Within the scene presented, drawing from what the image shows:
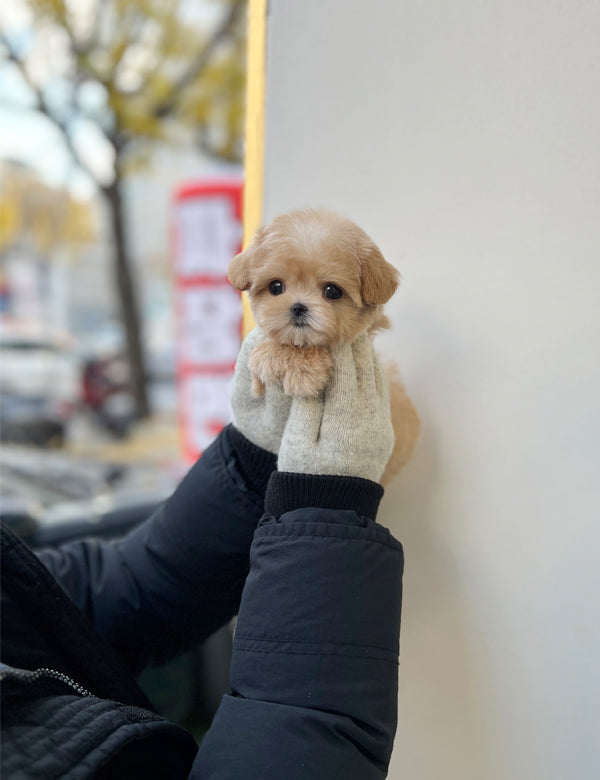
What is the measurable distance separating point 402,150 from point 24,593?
25.0 inches

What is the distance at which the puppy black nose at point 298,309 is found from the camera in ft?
1.74

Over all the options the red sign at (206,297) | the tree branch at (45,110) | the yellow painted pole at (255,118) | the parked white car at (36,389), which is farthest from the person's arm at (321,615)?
the tree branch at (45,110)

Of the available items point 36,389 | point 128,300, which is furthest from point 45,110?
point 36,389

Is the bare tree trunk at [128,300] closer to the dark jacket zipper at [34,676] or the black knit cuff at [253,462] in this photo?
the black knit cuff at [253,462]

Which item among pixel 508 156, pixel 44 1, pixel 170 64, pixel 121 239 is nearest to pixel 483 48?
pixel 508 156

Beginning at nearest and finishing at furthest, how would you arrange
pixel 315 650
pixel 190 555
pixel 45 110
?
pixel 315 650, pixel 190 555, pixel 45 110

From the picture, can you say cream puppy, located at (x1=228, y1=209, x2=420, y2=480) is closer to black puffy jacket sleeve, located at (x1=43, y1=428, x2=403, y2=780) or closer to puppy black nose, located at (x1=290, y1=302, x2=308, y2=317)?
puppy black nose, located at (x1=290, y1=302, x2=308, y2=317)

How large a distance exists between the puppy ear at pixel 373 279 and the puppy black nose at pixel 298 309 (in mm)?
61

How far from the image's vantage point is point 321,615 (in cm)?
50

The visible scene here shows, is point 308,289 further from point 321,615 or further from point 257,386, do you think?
point 321,615

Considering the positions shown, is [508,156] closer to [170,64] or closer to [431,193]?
[431,193]

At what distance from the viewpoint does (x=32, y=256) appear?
925cm

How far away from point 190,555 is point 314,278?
Answer: 39cm

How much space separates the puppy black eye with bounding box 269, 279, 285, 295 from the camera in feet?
1.80
